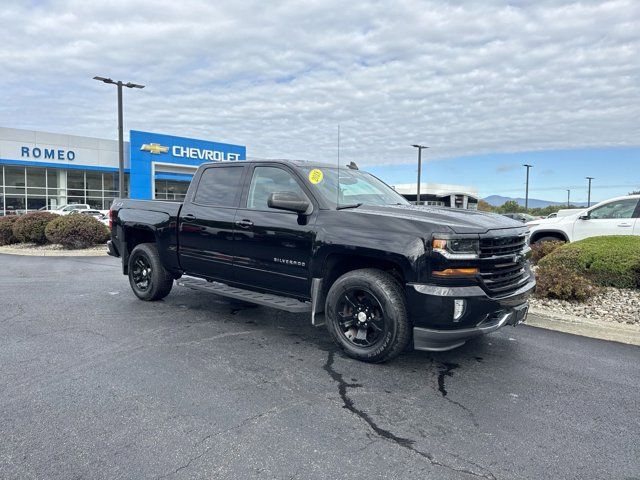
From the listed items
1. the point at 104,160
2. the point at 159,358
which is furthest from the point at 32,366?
the point at 104,160

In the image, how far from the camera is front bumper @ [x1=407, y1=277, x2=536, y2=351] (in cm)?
401

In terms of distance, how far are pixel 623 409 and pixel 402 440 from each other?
1.86m

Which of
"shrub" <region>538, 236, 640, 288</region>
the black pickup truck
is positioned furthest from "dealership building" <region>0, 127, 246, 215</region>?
"shrub" <region>538, 236, 640, 288</region>

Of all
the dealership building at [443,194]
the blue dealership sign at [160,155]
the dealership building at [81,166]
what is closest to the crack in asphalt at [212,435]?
the blue dealership sign at [160,155]

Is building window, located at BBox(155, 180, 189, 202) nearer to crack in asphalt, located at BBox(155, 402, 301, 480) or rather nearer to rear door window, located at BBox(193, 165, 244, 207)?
rear door window, located at BBox(193, 165, 244, 207)

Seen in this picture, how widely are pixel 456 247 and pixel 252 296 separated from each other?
2.37 meters

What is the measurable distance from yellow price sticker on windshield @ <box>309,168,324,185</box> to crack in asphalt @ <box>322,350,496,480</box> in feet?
6.34

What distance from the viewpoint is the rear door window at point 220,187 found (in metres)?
5.76

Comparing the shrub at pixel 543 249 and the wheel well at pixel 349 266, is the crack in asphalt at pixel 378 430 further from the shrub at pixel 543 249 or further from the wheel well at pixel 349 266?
the shrub at pixel 543 249

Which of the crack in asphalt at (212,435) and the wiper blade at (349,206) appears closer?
the crack in asphalt at (212,435)

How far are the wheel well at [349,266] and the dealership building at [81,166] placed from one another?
103 feet

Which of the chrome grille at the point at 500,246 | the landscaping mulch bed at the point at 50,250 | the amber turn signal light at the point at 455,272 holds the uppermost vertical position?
the chrome grille at the point at 500,246

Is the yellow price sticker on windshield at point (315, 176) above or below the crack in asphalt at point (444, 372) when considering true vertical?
above

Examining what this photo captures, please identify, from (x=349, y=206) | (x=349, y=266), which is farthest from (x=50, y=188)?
(x=349, y=266)
